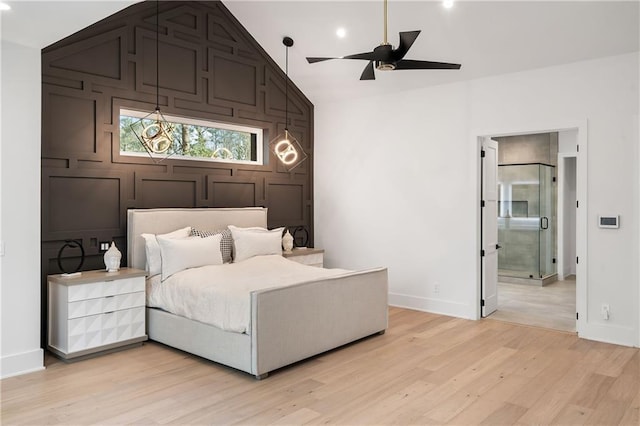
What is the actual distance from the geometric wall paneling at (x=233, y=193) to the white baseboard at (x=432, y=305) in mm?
2271

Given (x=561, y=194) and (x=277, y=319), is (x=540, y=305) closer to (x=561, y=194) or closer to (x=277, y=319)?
(x=561, y=194)

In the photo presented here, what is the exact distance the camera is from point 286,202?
6961mm

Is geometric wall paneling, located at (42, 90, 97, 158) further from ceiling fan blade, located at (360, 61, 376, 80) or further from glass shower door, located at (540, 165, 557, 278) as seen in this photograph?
glass shower door, located at (540, 165, 557, 278)

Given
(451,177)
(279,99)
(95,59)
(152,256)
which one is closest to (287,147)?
(279,99)

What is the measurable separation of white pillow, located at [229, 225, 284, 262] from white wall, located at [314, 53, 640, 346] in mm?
1466

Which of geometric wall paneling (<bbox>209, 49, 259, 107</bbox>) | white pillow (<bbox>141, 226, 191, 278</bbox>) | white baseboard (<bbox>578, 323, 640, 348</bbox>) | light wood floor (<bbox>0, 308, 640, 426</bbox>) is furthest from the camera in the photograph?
geometric wall paneling (<bbox>209, 49, 259, 107</bbox>)

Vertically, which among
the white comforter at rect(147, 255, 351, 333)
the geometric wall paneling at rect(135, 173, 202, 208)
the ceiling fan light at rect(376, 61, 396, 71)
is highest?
the ceiling fan light at rect(376, 61, 396, 71)

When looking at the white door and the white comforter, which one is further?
the white door

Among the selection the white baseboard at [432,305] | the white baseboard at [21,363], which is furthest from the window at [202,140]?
the white baseboard at [432,305]

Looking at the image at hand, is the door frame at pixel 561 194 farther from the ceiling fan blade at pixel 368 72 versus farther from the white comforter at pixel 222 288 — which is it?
the ceiling fan blade at pixel 368 72

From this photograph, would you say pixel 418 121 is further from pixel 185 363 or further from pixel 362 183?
pixel 185 363

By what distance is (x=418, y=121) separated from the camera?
6184mm

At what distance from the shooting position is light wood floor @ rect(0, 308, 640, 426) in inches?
124

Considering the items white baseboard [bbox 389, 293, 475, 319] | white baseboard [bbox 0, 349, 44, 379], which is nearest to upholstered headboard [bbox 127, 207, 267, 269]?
white baseboard [bbox 0, 349, 44, 379]
